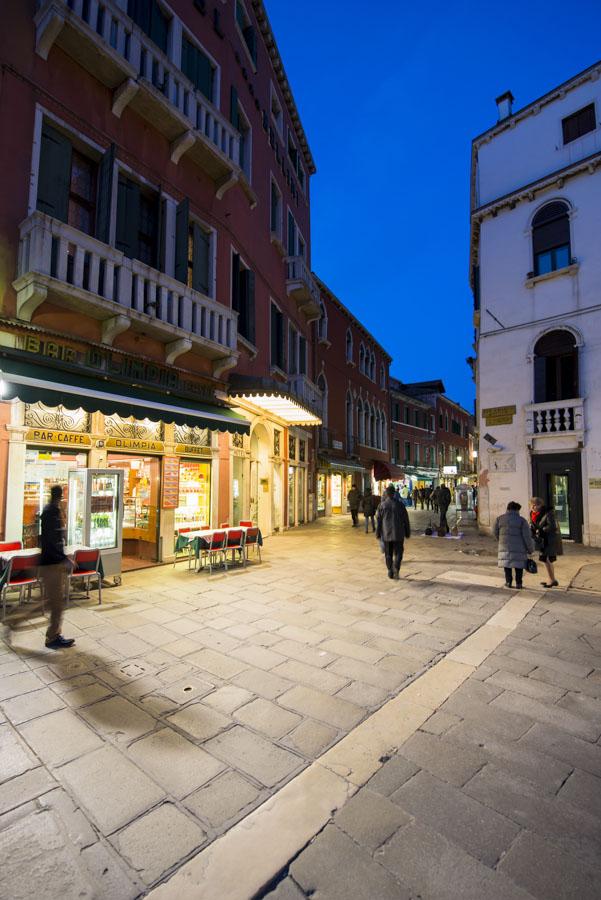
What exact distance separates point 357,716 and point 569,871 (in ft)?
5.35

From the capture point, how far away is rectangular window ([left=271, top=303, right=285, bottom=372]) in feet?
49.7

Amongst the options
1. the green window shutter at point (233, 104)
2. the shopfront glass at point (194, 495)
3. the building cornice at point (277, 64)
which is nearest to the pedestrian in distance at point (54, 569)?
the shopfront glass at point (194, 495)

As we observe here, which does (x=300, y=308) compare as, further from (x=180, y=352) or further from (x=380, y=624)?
(x=380, y=624)

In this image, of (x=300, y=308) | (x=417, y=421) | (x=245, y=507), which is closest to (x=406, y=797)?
(x=245, y=507)

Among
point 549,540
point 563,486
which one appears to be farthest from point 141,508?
point 563,486

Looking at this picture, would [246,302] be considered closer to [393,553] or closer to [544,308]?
[393,553]

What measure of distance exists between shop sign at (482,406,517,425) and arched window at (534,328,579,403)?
809mm

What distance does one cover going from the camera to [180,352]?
9109 millimetres

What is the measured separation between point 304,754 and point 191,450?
25.9ft

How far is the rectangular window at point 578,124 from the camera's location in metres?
13.6

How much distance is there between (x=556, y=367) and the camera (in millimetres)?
13867

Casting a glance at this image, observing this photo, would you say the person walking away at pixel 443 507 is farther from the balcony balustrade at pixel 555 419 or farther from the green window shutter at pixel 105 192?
the green window shutter at pixel 105 192

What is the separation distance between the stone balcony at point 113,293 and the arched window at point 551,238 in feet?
35.3

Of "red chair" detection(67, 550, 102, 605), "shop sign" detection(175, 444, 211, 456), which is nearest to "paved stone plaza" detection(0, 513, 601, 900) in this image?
"red chair" detection(67, 550, 102, 605)
